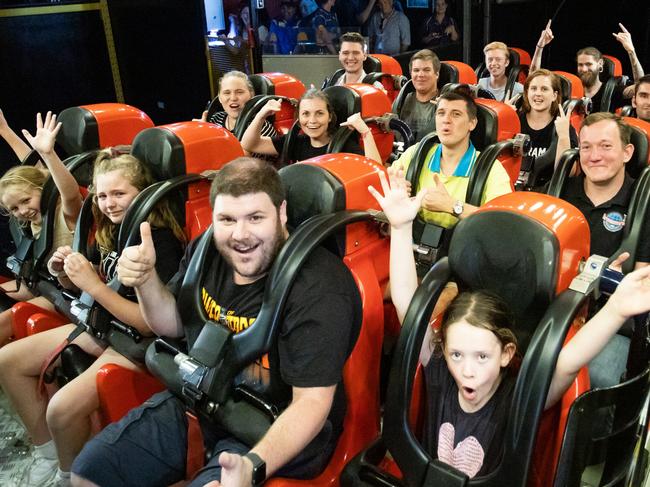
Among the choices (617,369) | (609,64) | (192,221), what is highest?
(609,64)

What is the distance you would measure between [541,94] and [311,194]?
7.43ft

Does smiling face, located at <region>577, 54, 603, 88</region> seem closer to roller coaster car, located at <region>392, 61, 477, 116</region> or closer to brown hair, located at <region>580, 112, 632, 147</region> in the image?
roller coaster car, located at <region>392, 61, 477, 116</region>

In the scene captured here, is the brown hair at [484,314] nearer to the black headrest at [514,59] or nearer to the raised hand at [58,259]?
the raised hand at [58,259]

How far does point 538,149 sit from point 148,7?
441 cm

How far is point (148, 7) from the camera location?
6098 millimetres

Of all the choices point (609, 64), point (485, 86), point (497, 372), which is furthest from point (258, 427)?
point (609, 64)

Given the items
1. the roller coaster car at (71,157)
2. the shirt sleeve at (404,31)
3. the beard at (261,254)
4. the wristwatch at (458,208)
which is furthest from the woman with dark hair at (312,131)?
the shirt sleeve at (404,31)

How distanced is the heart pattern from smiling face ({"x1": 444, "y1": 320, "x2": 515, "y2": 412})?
7 centimetres

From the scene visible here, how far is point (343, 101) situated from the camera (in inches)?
130

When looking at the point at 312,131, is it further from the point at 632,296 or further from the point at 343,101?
the point at 632,296

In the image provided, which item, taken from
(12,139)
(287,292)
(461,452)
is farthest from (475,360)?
(12,139)

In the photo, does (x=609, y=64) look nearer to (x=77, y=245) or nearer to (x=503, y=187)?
(x=503, y=187)

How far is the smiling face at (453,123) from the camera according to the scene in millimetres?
2445

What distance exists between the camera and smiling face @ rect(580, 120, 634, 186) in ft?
7.09
